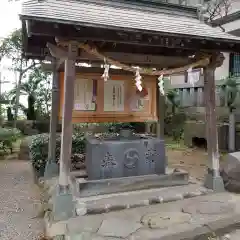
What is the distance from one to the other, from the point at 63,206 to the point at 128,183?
4.65 ft

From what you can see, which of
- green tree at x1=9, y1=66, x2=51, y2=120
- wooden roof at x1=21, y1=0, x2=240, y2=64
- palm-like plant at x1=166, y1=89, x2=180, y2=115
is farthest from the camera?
green tree at x1=9, y1=66, x2=51, y2=120

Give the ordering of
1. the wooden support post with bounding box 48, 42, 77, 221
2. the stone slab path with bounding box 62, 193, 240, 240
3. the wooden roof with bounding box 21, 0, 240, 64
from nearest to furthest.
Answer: the stone slab path with bounding box 62, 193, 240, 240, the wooden roof with bounding box 21, 0, 240, 64, the wooden support post with bounding box 48, 42, 77, 221

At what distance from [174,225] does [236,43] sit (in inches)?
130

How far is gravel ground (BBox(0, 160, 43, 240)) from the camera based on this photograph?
4.28m

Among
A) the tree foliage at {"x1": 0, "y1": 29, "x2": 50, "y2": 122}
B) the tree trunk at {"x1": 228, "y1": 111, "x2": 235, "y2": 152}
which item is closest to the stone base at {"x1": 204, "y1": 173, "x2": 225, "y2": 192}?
the tree trunk at {"x1": 228, "y1": 111, "x2": 235, "y2": 152}

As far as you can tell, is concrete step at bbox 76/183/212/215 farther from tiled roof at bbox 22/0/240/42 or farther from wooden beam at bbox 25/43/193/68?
tiled roof at bbox 22/0/240/42

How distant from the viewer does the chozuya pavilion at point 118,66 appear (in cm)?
427

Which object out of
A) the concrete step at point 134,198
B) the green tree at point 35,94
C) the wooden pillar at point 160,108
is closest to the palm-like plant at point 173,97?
the wooden pillar at point 160,108

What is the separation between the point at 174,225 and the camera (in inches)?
158

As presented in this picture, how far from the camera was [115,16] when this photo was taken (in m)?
4.68

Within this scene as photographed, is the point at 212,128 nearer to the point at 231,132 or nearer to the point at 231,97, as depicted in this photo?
the point at 231,132

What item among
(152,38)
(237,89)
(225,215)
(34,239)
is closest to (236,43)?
(152,38)

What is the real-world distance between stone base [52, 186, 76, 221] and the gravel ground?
393 mm

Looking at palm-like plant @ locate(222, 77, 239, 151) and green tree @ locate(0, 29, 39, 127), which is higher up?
green tree @ locate(0, 29, 39, 127)
